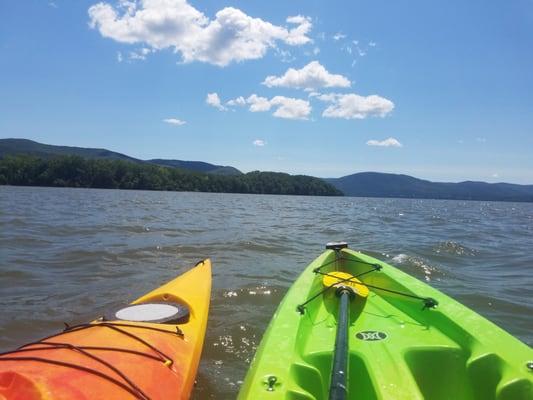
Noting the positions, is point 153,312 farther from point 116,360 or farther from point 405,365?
point 405,365

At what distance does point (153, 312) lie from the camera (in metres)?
3.81

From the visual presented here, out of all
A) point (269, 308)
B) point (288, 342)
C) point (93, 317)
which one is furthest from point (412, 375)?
point (93, 317)

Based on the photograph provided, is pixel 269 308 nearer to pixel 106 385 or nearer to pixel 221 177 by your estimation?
pixel 106 385

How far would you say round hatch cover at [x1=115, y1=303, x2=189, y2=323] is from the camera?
3.61 m

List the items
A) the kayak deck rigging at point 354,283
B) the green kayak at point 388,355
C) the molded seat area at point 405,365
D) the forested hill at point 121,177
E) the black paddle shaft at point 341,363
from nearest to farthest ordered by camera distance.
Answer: the black paddle shaft at point 341,363
the green kayak at point 388,355
the molded seat area at point 405,365
the kayak deck rigging at point 354,283
the forested hill at point 121,177

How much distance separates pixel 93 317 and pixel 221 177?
87.8 meters

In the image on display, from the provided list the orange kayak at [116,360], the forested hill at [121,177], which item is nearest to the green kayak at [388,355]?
the orange kayak at [116,360]

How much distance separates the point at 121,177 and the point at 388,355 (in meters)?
80.1

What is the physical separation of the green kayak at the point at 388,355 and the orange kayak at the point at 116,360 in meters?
0.55

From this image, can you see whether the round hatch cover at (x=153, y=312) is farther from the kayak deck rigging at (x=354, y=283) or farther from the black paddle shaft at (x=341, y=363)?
the black paddle shaft at (x=341, y=363)

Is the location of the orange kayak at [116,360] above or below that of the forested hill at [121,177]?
below

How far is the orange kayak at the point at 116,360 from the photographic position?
7.13 feet

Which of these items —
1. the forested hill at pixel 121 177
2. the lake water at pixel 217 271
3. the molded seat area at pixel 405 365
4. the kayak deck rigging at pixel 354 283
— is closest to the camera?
the molded seat area at pixel 405 365

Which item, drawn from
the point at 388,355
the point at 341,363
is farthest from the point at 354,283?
the point at 341,363
